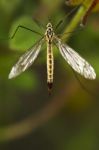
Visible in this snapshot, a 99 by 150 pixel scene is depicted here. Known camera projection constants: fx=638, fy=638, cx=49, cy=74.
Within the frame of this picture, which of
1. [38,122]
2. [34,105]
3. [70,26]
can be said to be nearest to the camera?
[70,26]

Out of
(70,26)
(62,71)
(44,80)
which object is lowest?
(70,26)

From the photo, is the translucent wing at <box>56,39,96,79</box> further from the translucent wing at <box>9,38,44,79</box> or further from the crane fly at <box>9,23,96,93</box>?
the translucent wing at <box>9,38,44,79</box>

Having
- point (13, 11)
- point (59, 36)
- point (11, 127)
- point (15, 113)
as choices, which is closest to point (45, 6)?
point (13, 11)

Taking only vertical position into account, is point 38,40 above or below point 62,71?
A: below

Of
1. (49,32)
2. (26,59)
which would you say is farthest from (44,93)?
(26,59)

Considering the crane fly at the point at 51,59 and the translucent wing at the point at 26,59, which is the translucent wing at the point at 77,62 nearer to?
the crane fly at the point at 51,59

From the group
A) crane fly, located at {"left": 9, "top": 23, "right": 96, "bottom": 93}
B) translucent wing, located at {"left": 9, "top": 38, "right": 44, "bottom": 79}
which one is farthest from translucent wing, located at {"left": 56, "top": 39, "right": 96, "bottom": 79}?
translucent wing, located at {"left": 9, "top": 38, "right": 44, "bottom": 79}

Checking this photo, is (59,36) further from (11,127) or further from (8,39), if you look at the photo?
(11,127)
